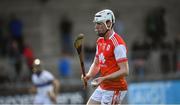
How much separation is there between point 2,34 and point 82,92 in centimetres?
766

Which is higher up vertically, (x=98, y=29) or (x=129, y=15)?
(x=98, y=29)

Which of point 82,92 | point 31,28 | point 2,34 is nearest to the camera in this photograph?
point 82,92

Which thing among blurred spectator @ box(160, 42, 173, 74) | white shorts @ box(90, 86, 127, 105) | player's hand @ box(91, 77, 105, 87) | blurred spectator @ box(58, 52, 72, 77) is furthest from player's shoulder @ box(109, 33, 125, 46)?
blurred spectator @ box(58, 52, 72, 77)

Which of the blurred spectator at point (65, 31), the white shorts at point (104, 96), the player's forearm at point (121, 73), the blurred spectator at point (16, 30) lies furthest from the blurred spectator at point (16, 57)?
the player's forearm at point (121, 73)

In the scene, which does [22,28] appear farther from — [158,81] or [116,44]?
[116,44]

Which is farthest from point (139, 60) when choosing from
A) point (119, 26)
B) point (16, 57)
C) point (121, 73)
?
point (121, 73)

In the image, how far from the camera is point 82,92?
22891 millimetres

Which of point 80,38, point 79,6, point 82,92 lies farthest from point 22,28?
point 80,38

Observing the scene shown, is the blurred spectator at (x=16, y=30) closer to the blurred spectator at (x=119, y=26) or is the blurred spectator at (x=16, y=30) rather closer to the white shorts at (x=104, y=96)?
the blurred spectator at (x=119, y=26)

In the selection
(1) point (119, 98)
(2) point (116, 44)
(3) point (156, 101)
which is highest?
(2) point (116, 44)

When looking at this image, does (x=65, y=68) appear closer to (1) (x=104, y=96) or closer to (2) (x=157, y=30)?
(2) (x=157, y=30)

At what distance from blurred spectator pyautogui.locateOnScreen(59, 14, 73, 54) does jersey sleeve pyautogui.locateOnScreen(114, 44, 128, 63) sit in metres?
19.3

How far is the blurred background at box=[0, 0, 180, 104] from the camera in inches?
914

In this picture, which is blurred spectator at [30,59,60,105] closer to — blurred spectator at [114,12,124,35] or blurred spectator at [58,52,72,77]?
blurred spectator at [58,52,72,77]
